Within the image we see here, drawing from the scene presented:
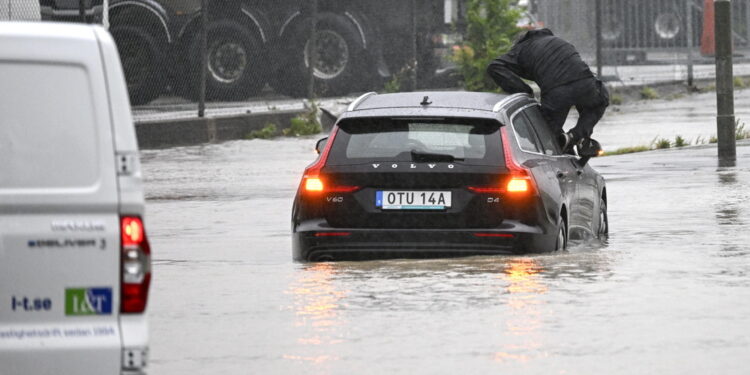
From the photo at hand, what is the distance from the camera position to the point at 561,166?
12.2 m

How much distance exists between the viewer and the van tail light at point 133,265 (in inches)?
237

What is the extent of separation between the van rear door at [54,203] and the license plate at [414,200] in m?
5.06

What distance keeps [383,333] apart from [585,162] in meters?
4.78

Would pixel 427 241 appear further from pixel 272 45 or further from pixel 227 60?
pixel 272 45

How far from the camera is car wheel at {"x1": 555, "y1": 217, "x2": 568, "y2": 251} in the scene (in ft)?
37.7

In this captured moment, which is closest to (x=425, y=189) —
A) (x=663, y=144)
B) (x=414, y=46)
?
(x=663, y=144)

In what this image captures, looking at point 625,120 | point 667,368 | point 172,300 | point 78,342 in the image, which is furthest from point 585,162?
point 625,120

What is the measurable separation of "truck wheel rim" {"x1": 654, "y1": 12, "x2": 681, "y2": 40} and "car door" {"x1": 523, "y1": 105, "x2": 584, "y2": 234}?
2442 cm

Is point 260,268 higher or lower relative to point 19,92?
lower

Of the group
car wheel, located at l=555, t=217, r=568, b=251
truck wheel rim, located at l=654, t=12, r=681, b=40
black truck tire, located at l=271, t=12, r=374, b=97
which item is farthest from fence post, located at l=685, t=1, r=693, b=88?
car wheel, located at l=555, t=217, r=568, b=251

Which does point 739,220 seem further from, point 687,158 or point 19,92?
point 19,92

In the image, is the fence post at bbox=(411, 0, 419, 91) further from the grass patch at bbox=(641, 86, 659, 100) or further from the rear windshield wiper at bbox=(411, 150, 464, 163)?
the rear windshield wiper at bbox=(411, 150, 464, 163)

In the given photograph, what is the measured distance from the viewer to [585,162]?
1307 centimetres

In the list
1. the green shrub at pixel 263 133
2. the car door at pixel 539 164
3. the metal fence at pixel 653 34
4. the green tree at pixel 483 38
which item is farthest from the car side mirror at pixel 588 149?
the metal fence at pixel 653 34
